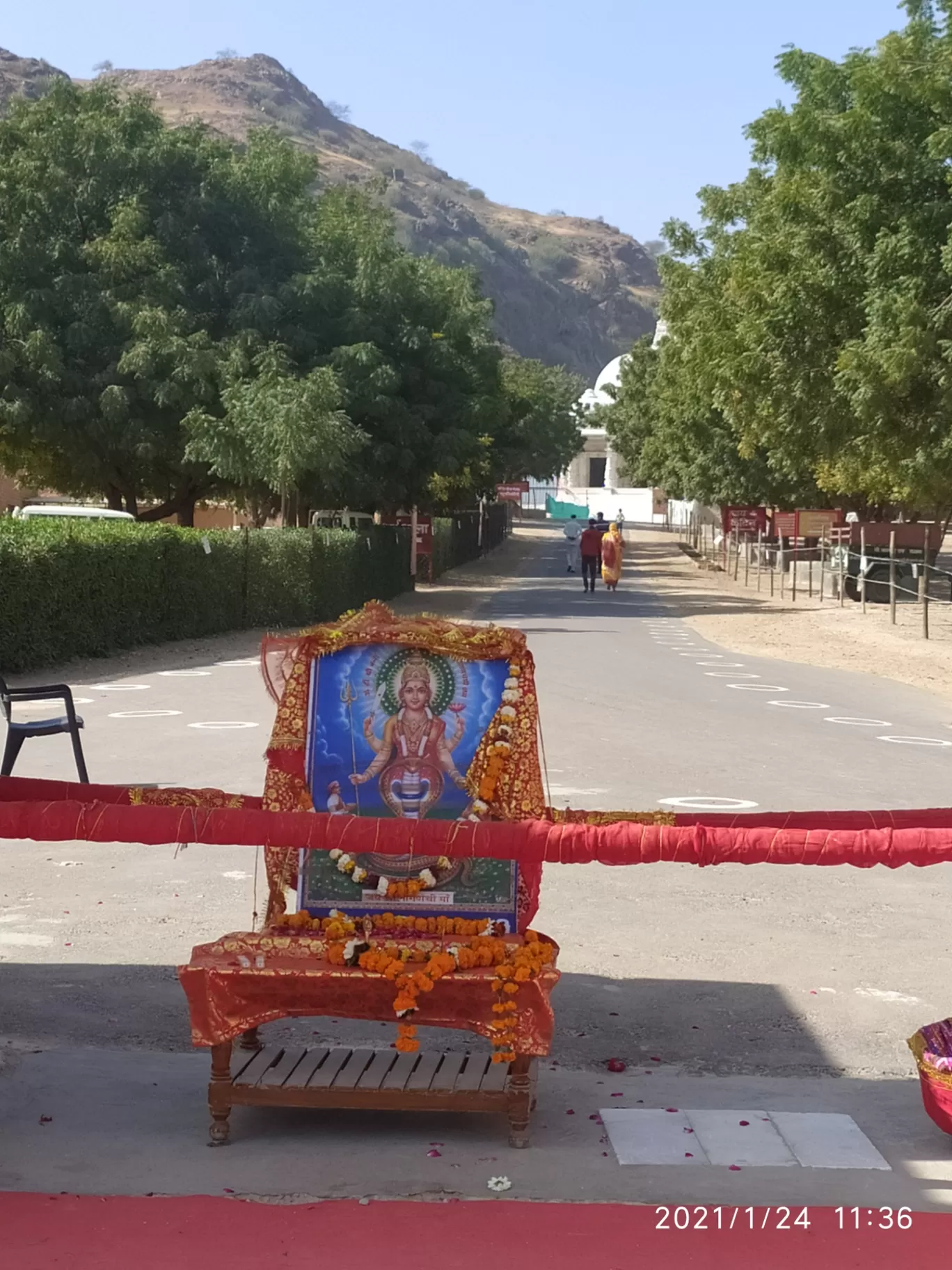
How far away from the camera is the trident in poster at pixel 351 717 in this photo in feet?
17.7

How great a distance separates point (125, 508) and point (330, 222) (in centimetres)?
900

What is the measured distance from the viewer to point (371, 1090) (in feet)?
15.6

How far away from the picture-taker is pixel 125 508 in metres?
38.2

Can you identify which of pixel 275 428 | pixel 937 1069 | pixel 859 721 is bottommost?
pixel 859 721

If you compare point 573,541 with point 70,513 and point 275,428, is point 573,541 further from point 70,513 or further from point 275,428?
point 70,513

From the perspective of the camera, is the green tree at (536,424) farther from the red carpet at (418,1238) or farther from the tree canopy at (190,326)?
the red carpet at (418,1238)

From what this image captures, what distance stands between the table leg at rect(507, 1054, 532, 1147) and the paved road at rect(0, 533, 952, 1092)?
43.0 inches

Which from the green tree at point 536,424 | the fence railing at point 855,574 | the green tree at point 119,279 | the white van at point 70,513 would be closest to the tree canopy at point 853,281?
the fence railing at point 855,574

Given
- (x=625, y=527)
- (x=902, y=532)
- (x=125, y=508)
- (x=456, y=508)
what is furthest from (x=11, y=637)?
(x=625, y=527)

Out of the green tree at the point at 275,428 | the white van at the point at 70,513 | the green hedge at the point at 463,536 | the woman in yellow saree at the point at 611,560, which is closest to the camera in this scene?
the white van at the point at 70,513

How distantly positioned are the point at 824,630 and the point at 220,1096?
28.2m

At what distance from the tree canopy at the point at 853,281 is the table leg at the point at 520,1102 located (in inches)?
788
